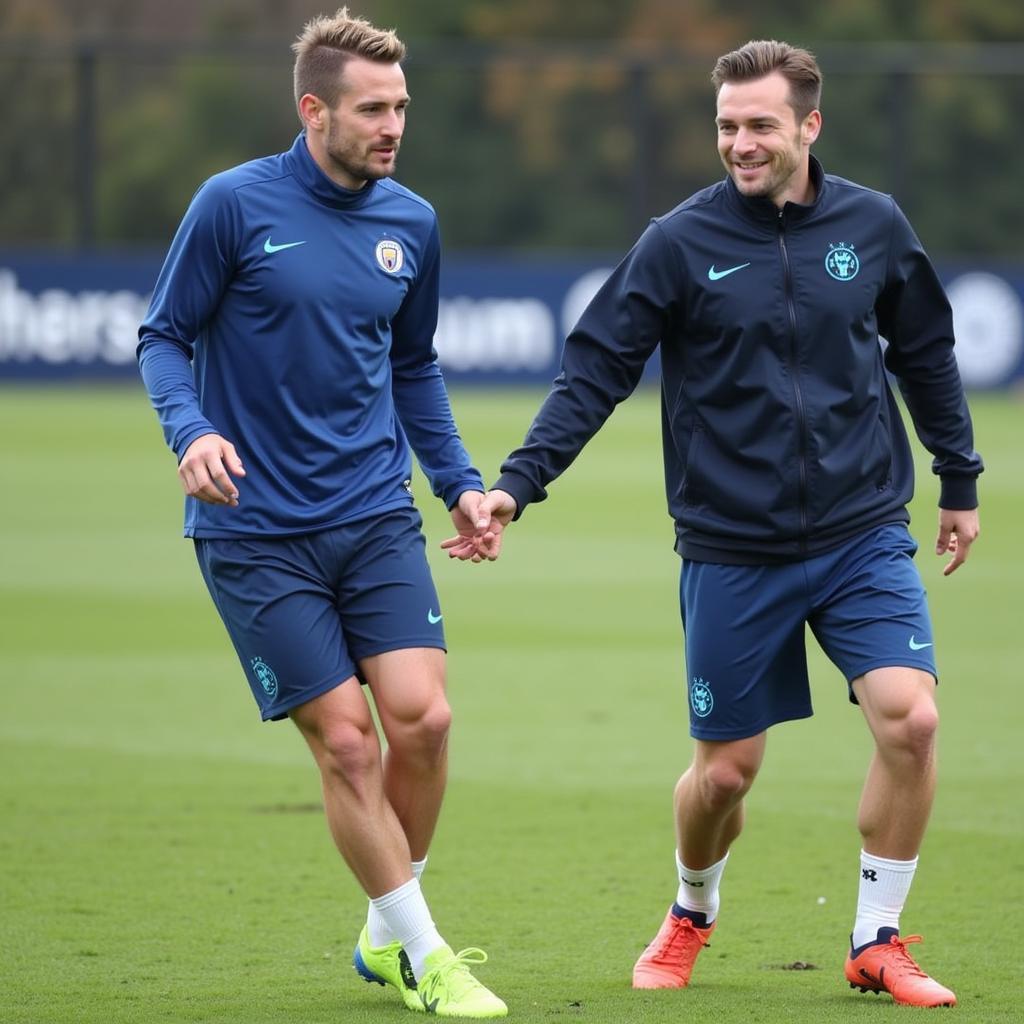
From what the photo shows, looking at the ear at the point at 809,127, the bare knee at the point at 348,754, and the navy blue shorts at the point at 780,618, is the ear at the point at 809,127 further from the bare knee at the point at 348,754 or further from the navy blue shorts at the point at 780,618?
the bare knee at the point at 348,754

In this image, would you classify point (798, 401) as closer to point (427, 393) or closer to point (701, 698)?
point (701, 698)

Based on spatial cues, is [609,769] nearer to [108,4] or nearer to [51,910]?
[51,910]

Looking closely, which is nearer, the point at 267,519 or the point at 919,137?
the point at 267,519

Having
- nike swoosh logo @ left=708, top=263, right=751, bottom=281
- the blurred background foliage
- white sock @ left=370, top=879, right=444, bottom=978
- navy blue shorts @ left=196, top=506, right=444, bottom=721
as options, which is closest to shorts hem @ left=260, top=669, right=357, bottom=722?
navy blue shorts @ left=196, top=506, right=444, bottom=721

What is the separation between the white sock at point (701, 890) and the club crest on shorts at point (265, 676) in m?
1.27

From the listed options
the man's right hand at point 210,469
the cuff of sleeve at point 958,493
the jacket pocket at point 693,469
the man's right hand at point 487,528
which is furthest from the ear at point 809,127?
the man's right hand at point 210,469

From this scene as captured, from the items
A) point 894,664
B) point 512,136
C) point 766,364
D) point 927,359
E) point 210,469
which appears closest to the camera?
point 210,469

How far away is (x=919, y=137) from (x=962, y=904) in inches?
1225

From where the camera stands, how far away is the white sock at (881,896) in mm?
5254

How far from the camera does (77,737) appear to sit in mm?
9156

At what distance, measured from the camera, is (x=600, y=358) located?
550 cm

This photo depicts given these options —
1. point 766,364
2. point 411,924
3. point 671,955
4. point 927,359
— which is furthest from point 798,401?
point 411,924

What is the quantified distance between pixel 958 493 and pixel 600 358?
1.07 meters

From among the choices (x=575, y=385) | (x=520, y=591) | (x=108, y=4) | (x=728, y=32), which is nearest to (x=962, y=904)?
(x=575, y=385)
